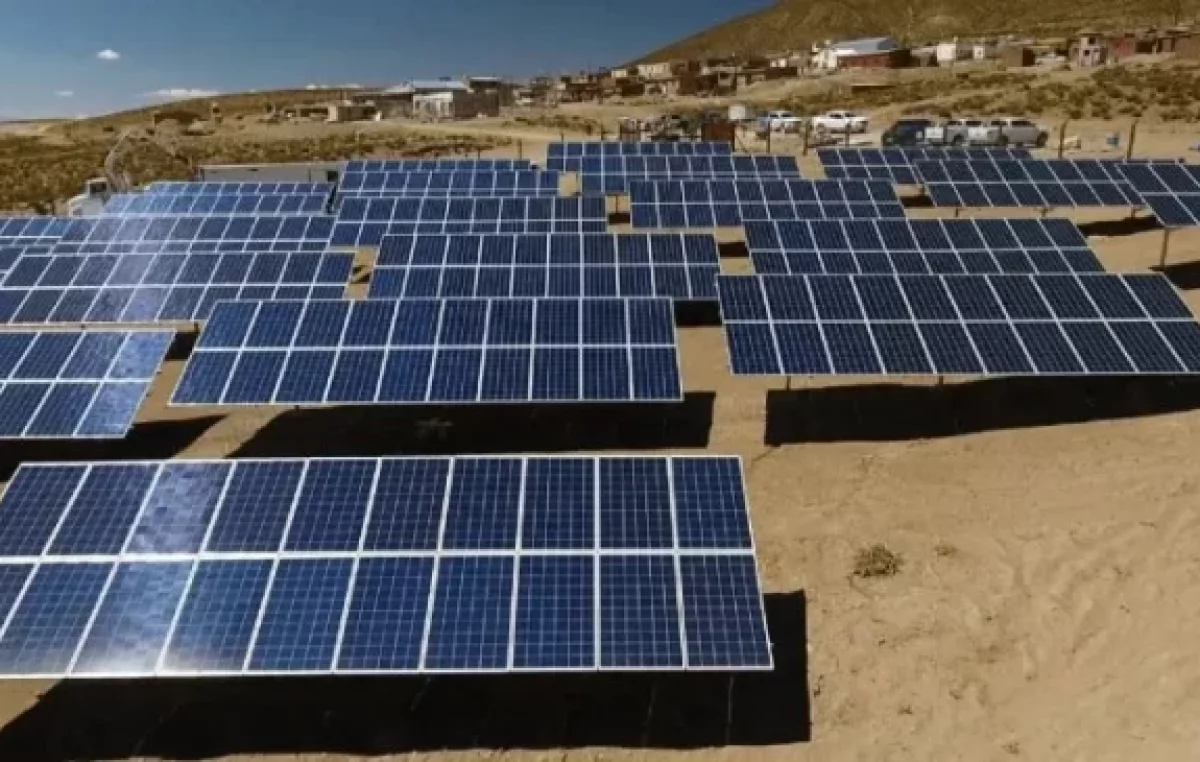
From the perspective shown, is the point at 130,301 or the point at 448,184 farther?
the point at 448,184

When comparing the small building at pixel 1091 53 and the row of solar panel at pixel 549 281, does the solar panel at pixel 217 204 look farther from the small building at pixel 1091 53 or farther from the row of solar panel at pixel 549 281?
the small building at pixel 1091 53

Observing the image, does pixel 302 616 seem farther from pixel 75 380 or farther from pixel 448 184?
pixel 448 184

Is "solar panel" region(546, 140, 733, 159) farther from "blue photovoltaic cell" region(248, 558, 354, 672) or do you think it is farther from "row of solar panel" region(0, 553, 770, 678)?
"row of solar panel" region(0, 553, 770, 678)

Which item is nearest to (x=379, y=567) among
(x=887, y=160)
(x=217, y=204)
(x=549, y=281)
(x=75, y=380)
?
(x=75, y=380)

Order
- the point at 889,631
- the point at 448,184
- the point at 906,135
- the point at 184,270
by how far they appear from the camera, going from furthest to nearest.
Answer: the point at 906,135, the point at 448,184, the point at 184,270, the point at 889,631

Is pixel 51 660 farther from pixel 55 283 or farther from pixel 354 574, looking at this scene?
pixel 55 283

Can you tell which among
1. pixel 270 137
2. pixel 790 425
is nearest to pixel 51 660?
pixel 790 425
